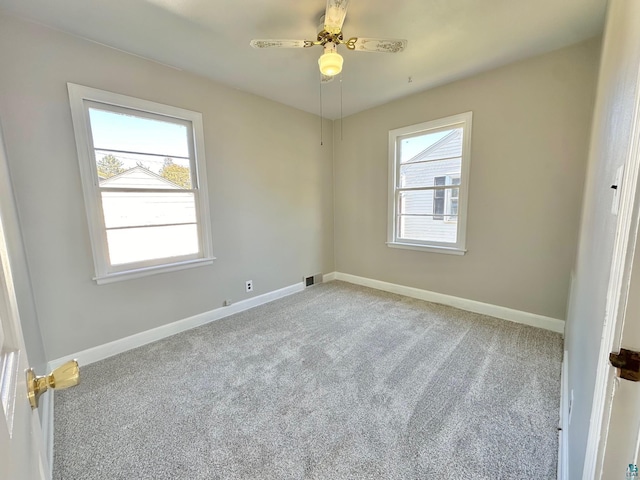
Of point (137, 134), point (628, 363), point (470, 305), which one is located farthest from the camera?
point (470, 305)

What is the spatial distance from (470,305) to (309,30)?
323cm

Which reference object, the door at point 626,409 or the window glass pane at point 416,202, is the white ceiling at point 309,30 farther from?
the door at point 626,409

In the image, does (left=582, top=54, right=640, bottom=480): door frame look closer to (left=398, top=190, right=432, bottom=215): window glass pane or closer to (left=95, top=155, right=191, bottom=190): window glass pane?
(left=398, top=190, right=432, bottom=215): window glass pane

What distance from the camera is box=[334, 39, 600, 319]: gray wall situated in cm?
235

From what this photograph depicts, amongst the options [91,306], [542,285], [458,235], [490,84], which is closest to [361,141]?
[490,84]

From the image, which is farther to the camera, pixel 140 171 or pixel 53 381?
pixel 140 171

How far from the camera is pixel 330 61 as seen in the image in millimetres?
1797

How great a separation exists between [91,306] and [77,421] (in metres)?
0.95

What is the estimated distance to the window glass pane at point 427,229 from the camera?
3213 mm

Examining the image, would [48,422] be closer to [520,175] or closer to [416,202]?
[416,202]

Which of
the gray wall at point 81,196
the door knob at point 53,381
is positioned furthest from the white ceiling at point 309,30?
the door knob at point 53,381

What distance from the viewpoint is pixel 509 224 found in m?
2.76

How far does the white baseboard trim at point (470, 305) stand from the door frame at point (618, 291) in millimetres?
2472

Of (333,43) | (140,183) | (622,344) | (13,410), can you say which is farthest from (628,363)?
(140,183)
